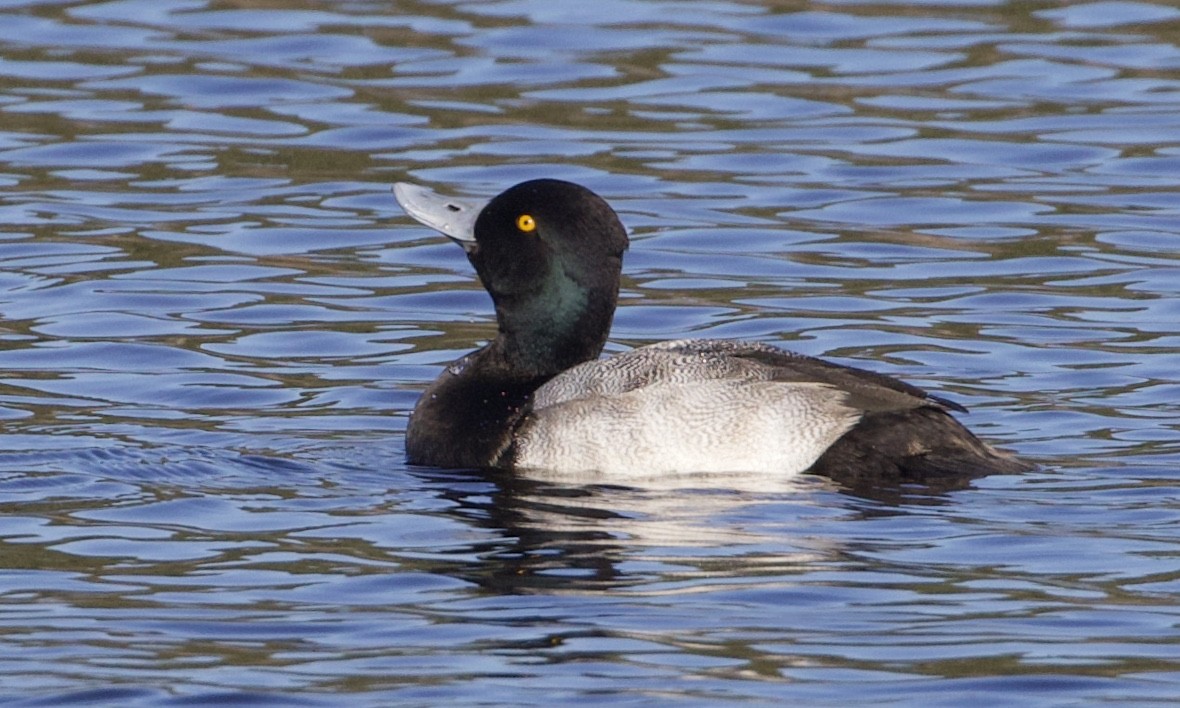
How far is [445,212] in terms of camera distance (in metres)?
8.52

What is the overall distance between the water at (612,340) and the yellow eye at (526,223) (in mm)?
872

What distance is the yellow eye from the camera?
8.28 m

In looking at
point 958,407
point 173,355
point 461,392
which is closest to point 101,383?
point 173,355

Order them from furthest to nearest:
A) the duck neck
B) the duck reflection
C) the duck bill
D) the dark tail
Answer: the duck bill → the duck neck → the dark tail → the duck reflection

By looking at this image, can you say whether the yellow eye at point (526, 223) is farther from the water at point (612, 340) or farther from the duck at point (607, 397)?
the water at point (612, 340)

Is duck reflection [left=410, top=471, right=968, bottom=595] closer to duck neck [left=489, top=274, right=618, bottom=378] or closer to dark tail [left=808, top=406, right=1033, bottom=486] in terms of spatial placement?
dark tail [left=808, top=406, right=1033, bottom=486]

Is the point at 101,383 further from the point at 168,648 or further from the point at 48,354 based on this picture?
the point at 168,648

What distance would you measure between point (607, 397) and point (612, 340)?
7.45 feet

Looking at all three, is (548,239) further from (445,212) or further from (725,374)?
(725,374)

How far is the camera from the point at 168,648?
589 centimetres

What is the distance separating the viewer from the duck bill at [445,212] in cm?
846

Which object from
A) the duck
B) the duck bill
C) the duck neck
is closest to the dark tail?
the duck

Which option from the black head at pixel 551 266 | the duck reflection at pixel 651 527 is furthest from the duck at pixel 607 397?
the duck reflection at pixel 651 527

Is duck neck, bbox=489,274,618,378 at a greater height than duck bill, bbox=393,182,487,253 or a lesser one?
lesser
